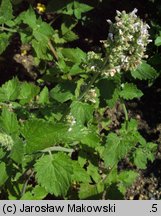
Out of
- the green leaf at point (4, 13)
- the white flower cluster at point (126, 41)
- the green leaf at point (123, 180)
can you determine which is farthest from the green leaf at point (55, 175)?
the green leaf at point (4, 13)

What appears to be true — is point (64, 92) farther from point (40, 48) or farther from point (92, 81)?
point (40, 48)

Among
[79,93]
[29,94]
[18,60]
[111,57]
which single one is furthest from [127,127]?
[18,60]

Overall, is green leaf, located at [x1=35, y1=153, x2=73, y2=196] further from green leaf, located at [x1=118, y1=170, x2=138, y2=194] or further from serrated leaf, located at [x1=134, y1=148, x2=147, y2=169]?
green leaf, located at [x1=118, y1=170, x2=138, y2=194]

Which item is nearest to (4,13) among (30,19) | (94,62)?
(30,19)

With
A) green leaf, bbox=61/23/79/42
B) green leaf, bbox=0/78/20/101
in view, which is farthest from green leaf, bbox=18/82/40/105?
green leaf, bbox=61/23/79/42
